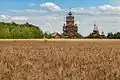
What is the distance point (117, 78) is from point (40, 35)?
415 ft

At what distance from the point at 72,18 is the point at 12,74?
165624mm

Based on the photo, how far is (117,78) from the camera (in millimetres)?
7074

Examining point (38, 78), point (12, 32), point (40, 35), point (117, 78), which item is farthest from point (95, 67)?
point (40, 35)

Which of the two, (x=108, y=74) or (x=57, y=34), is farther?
(x=57, y=34)

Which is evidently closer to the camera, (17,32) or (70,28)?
(17,32)

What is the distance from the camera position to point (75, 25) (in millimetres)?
169625

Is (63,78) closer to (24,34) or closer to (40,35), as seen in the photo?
(24,34)

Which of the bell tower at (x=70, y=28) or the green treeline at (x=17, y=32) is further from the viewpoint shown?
the bell tower at (x=70, y=28)

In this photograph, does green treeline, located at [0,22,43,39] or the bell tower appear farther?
the bell tower

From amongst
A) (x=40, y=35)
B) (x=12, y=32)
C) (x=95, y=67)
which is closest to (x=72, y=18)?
(x=40, y=35)

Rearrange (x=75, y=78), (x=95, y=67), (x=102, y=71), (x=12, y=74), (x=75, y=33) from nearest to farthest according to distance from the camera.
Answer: (x=75, y=78) < (x=12, y=74) < (x=102, y=71) < (x=95, y=67) < (x=75, y=33)

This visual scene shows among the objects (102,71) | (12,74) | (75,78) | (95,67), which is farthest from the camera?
(95,67)

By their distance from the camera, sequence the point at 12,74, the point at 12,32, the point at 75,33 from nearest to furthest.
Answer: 1. the point at 12,74
2. the point at 12,32
3. the point at 75,33

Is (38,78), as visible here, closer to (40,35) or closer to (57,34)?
(40,35)
